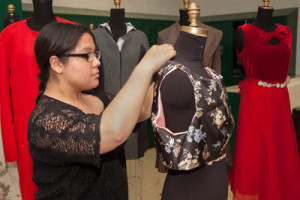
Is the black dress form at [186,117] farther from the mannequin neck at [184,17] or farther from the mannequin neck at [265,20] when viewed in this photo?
the mannequin neck at [265,20]

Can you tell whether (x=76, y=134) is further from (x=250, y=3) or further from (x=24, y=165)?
(x=250, y=3)

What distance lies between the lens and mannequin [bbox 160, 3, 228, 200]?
129 centimetres

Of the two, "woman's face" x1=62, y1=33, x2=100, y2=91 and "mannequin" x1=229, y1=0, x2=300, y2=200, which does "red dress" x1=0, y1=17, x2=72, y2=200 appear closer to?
"woman's face" x1=62, y1=33, x2=100, y2=91

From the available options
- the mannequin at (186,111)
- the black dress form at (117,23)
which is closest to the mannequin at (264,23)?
the black dress form at (117,23)

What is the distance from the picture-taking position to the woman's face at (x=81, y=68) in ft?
4.23

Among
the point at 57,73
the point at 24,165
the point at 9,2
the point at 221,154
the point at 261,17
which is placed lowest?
the point at 24,165

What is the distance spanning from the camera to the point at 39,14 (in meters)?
2.02

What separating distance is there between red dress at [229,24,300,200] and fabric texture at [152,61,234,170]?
1.35 metres

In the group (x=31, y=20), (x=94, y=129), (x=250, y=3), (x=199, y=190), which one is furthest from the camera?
(x=250, y=3)

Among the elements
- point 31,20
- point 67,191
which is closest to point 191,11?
point 67,191

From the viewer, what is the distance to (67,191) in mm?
1283

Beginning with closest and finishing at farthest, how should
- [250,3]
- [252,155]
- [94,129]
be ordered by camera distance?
[94,129] → [252,155] → [250,3]

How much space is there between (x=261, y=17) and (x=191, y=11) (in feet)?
5.06

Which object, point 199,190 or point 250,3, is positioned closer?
point 199,190
